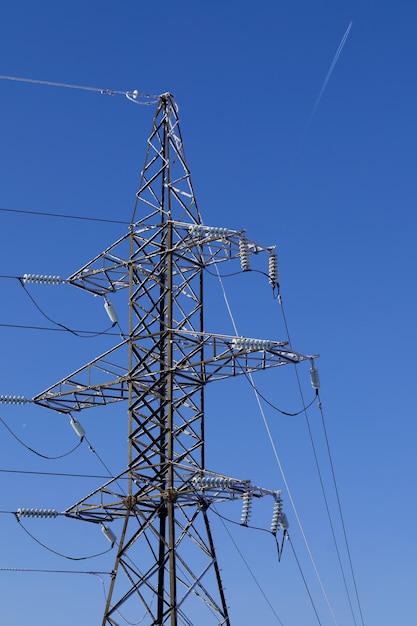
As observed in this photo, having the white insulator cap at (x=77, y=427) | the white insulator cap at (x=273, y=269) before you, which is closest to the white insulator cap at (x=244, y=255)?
the white insulator cap at (x=273, y=269)

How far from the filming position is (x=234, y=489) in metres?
60.5

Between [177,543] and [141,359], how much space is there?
6.83m

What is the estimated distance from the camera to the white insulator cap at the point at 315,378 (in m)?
61.2

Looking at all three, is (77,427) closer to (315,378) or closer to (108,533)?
(108,533)

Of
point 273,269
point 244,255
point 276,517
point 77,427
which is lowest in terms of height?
point 276,517

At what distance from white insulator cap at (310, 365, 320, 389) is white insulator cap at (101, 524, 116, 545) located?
30.5 feet

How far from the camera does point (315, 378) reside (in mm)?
61438

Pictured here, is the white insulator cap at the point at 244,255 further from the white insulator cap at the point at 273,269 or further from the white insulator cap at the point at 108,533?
the white insulator cap at the point at 108,533

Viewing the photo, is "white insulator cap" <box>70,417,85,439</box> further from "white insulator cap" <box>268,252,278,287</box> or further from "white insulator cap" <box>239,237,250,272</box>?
"white insulator cap" <box>268,252,278,287</box>

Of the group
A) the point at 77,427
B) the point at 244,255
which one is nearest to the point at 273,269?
the point at 244,255

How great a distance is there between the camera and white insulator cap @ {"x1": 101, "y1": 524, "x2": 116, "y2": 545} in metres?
63.3

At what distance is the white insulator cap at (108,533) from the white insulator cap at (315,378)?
9299 millimetres

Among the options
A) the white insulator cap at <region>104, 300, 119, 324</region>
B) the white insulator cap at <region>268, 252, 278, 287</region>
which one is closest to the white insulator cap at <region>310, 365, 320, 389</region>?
the white insulator cap at <region>268, 252, 278, 287</region>

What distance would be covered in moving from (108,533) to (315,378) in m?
9.64
